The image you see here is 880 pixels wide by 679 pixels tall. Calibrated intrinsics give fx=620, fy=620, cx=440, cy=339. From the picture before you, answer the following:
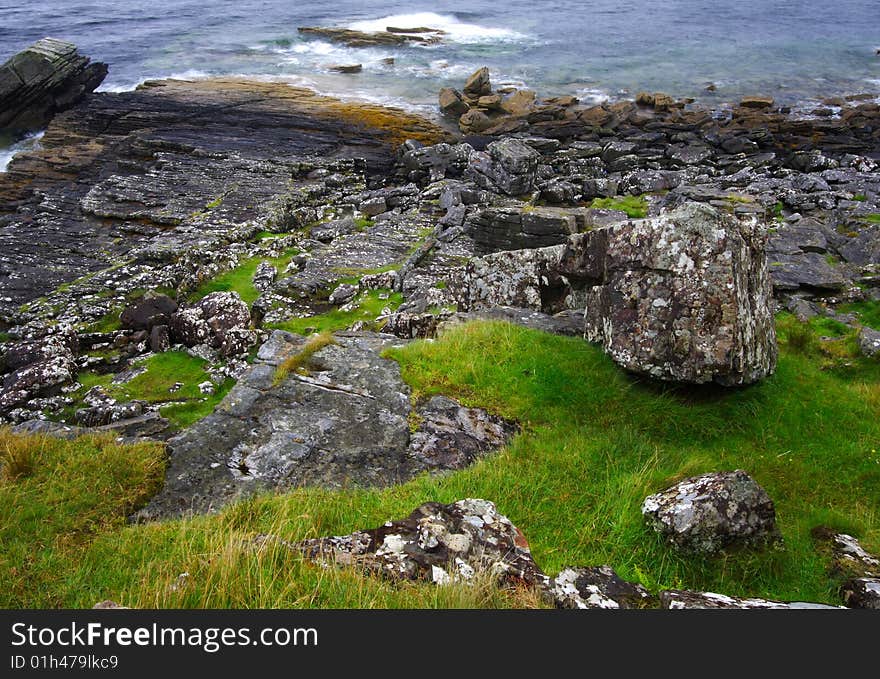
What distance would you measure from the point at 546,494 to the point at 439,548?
7.08 ft

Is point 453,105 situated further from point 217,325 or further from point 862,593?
point 862,593

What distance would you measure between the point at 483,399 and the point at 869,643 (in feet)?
21.2

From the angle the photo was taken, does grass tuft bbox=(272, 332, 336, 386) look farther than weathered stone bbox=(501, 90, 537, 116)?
No

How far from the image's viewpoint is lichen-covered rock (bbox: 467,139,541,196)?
1195 inches

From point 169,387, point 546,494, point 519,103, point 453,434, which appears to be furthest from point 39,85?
point 546,494

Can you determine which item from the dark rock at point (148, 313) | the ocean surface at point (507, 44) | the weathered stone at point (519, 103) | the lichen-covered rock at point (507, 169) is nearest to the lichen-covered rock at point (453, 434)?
the dark rock at point (148, 313)

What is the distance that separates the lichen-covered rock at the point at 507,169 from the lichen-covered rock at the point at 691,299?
20.9 meters

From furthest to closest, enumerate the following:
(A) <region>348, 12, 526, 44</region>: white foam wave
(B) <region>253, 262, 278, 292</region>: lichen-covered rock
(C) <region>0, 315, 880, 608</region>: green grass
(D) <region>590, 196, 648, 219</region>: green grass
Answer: (A) <region>348, 12, 526, 44</region>: white foam wave < (D) <region>590, 196, 648, 219</region>: green grass < (B) <region>253, 262, 278, 292</region>: lichen-covered rock < (C) <region>0, 315, 880, 608</region>: green grass

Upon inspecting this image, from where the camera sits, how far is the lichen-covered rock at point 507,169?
1195 inches

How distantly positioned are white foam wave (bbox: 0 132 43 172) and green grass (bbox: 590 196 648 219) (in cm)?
3701

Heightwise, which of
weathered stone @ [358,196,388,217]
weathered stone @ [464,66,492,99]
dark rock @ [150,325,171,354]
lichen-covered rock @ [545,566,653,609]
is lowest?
dark rock @ [150,325,171,354]

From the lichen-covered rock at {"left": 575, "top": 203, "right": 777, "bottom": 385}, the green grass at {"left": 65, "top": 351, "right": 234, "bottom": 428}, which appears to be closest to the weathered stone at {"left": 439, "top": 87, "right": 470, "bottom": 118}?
the green grass at {"left": 65, "top": 351, "right": 234, "bottom": 428}

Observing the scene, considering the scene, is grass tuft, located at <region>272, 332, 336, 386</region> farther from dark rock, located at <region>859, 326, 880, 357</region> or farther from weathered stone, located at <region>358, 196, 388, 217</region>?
weathered stone, located at <region>358, 196, 388, 217</region>

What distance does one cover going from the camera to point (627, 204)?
28750mm
